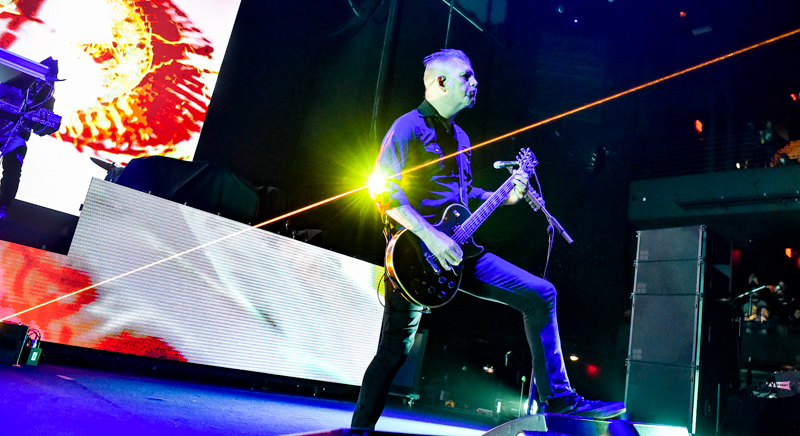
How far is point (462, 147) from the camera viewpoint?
2.65 metres

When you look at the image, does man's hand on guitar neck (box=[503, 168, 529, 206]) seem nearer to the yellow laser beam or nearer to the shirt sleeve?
the shirt sleeve

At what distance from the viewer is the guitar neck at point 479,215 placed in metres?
2.32

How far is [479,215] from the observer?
2.44m

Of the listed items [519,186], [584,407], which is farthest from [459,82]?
[584,407]

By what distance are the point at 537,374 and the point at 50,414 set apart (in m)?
1.92

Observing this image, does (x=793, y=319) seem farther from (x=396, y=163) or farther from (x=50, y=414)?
(x=50, y=414)

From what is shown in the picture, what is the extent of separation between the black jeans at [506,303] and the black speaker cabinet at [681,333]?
344 centimetres

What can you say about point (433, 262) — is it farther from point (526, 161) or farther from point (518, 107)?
point (518, 107)

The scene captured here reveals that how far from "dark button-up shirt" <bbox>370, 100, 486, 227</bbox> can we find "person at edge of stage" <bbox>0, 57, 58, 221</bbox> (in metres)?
3.41

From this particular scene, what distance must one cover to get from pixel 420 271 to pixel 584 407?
855mm

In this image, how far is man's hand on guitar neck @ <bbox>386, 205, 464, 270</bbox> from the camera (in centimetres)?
216

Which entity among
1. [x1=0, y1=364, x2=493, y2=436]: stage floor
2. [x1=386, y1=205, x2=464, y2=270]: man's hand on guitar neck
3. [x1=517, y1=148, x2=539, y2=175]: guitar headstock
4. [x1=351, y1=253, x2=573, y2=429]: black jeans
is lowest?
[x1=0, y1=364, x2=493, y2=436]: stage floor

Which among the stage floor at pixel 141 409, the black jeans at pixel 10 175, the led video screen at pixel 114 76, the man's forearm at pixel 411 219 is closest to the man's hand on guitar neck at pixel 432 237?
the man's forearm at pixel 411 219

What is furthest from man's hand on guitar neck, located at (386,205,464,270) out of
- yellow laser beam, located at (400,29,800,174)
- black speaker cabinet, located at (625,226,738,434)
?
black speaker cabinet, located at (625,226,738,434)
